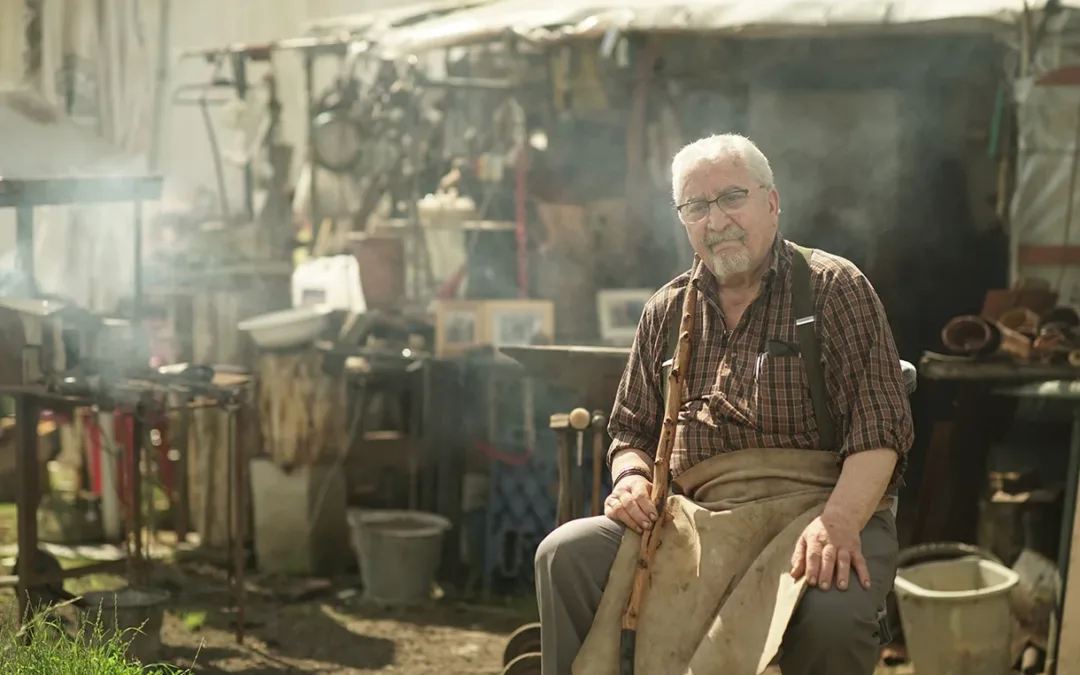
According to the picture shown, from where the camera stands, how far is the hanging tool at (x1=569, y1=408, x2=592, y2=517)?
17.6 ft

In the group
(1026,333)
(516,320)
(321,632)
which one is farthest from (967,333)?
(321,632)

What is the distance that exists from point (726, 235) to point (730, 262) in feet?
0.25

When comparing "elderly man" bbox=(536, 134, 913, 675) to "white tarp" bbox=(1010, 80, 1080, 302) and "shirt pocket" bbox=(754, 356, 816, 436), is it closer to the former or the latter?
"shirt pocket" bbox=(754, 356, 816, 436)

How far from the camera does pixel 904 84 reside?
8289 millimetres

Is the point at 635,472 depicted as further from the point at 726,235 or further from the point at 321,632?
the point at 321,632

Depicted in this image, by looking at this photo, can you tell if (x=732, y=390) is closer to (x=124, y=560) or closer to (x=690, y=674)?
(x=690, y=674)

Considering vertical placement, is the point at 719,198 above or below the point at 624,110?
below

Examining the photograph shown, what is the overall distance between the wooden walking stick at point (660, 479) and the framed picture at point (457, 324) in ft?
11.9

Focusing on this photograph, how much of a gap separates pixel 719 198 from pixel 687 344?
0.41 m

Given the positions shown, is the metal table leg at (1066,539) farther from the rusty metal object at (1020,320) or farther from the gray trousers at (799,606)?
the gray trousers at (799,606)

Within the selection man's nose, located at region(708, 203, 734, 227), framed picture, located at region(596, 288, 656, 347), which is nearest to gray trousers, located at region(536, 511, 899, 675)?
man's nose, located at region(708, 203, 734, 227)

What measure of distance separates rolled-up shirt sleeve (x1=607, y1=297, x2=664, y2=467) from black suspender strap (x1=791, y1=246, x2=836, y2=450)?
0.45 m

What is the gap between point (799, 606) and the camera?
3693mm

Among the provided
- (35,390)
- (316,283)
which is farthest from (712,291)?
(316,283)
